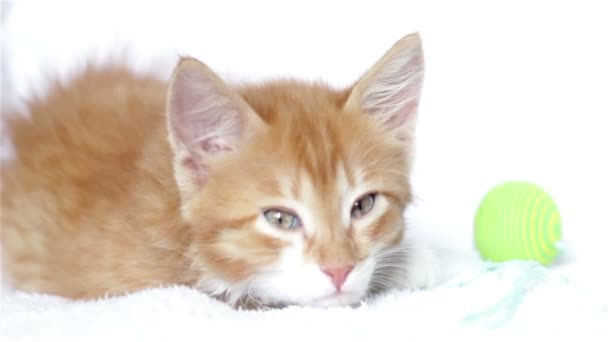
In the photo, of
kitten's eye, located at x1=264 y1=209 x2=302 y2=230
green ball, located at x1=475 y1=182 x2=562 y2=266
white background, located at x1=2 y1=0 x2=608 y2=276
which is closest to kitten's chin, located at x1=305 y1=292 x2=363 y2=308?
kitten's eye, located at x1=264 y1=209 x2=302 y2=230

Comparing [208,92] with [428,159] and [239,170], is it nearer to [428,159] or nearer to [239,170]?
[239,170]

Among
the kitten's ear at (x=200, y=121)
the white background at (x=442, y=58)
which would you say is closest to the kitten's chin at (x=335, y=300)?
the kitten's ear at (x=200, y=121)

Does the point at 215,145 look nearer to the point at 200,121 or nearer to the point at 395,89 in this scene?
the point at 200,121

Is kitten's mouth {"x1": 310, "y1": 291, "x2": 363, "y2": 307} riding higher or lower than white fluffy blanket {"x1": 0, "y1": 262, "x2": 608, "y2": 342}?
higher

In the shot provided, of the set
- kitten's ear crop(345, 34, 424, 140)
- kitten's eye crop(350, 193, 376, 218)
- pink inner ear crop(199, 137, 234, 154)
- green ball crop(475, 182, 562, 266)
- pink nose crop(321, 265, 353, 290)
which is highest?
kitten's ear crop(345, 34, 424, 140)

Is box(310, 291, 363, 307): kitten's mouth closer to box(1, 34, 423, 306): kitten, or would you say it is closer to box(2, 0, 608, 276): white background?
box(1, 34, 423, 306): kitten

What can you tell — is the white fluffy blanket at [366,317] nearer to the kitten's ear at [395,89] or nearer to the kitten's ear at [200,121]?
the kitten's ear at [200,121]

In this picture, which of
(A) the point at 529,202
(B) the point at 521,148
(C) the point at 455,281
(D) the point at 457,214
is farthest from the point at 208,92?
(B) the point at 521,148
